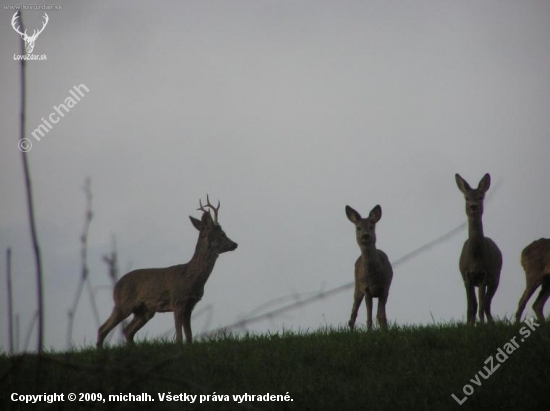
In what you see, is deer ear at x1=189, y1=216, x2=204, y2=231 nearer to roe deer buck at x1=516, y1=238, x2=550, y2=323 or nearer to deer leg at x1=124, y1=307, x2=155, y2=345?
deer leg at x1=124, y1=307, x2=155, y2=345

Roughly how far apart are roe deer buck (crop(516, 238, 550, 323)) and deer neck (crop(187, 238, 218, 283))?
4.86 m

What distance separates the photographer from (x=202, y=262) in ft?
44.5

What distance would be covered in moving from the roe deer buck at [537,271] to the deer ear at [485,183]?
51.5 inches

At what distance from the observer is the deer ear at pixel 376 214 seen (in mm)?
13641

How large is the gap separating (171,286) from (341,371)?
5.05 m

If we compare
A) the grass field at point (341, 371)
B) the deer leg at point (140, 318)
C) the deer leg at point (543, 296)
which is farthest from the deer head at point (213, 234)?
the deer leg at point (543, 296)

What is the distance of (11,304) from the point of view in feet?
8.84

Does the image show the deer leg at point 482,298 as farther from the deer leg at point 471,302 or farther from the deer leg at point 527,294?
the deer leg at point 527,294

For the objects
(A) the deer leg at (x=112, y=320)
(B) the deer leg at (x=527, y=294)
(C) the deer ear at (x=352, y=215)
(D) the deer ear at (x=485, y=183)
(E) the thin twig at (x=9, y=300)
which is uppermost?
(C) the deer ear at (x=352, y=215)

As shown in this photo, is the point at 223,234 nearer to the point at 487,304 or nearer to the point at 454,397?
the point at 487,304

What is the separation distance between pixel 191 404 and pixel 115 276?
4.63 m

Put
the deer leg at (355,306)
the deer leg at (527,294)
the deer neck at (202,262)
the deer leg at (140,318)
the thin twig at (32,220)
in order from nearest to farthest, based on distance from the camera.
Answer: the thin twig at (32,220) → the deer leg at (527,294) → the deer leg at (140,318) → the deer neck at (202,262) → the deer leg at (355,306)

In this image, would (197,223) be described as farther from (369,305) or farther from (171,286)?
(369,305)

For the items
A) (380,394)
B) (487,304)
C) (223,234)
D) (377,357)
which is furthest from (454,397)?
(223,234)
